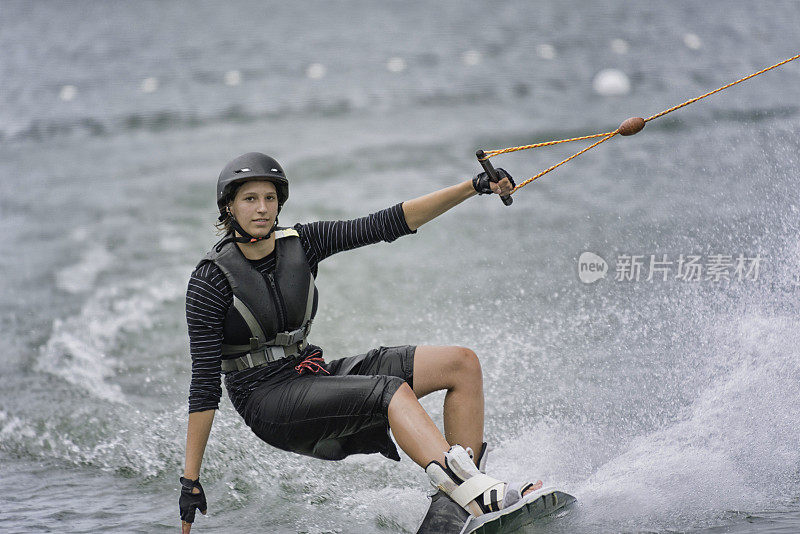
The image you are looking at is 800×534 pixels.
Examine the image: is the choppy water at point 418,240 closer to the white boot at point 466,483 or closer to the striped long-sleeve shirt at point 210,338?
the white boot at point 466,483

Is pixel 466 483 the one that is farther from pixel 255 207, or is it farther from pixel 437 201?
pixel 255 207

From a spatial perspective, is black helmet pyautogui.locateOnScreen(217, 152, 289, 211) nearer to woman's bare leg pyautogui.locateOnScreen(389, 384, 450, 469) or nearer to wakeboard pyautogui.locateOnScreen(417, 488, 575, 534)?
woman's bare leg pyautogui.locateOnScreen(389, 384, 450, 469)

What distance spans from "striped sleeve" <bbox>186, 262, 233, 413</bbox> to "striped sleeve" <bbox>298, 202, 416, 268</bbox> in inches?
15.8

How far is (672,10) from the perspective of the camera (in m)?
11.3

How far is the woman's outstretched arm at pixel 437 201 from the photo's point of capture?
295cm

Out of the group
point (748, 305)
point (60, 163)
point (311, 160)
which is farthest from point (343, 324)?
point (60, 163)

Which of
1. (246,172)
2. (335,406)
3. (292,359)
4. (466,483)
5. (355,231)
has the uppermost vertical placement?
(246,172)

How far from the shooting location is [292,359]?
3.00 metres

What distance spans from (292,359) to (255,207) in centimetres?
56

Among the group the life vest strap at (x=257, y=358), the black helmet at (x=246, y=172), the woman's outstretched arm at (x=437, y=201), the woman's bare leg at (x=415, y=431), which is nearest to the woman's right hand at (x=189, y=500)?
the life vest strap at (x=257, y=358)

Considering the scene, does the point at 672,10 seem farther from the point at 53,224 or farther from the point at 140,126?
the point at 53,224

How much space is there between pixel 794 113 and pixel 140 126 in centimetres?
773

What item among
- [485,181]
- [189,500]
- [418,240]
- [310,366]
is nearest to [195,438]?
[189,500]

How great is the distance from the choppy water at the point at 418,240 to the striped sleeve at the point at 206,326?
2.67 feet
